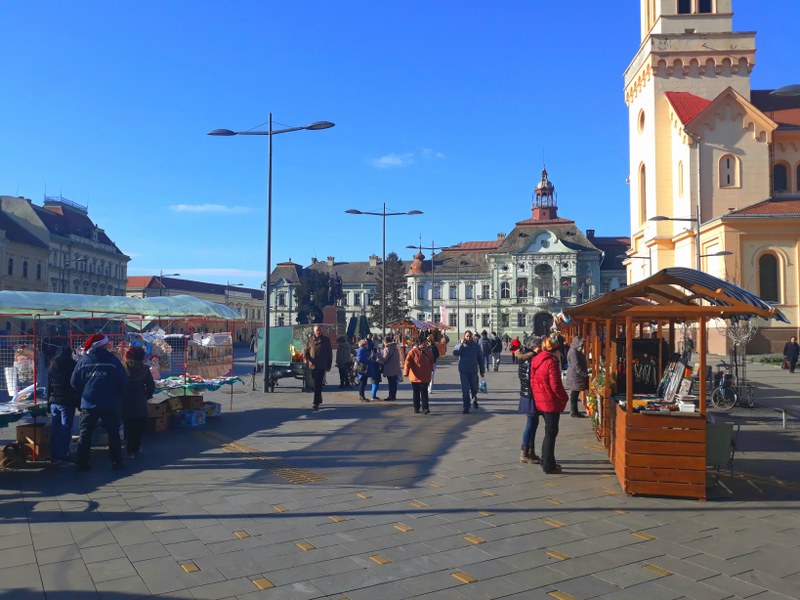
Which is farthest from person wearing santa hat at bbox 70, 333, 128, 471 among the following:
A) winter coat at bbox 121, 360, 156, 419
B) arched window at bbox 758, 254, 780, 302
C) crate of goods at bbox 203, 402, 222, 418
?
arched window at bbox 758, 254, 780, 302

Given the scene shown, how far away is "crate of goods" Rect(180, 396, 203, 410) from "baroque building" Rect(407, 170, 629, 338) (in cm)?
6542

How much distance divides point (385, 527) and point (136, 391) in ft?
16.3

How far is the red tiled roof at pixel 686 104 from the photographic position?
43588 mm

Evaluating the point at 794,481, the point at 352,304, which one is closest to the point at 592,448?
the point at 794,481

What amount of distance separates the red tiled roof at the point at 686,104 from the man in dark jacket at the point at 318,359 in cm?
3560

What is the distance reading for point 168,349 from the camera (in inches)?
610

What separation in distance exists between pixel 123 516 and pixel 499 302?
8093 cm

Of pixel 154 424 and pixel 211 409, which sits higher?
pixel 211 409

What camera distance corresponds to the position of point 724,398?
16812 mm

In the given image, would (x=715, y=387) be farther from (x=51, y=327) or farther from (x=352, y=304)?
(x=352, y=304)

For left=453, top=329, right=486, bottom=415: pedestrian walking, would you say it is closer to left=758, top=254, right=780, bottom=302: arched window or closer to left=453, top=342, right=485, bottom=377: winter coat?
left=453, top=342, right=485, bottom=377: winter coat

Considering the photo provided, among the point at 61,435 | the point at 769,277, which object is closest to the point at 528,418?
the point at 61,435

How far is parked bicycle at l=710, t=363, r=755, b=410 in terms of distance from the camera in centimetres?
1673

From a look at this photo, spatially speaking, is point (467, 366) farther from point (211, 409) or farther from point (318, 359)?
point (211, 409)
